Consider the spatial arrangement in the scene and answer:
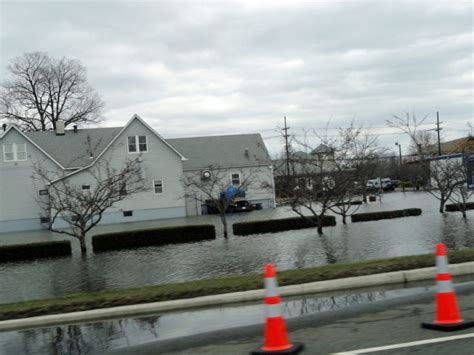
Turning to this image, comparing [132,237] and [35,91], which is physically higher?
[35,91]

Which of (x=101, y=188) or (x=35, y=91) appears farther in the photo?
(x=35, y=91)

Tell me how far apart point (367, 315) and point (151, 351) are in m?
2.95

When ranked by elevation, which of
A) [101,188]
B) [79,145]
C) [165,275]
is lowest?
[165,275]

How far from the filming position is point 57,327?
8.01 metres

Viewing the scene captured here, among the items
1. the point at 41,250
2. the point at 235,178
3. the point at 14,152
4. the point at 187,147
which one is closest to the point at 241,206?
the point at 235,178

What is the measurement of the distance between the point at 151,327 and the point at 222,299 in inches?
62.5

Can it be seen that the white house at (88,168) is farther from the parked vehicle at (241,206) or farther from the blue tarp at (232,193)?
the blue tarp at (232,193)

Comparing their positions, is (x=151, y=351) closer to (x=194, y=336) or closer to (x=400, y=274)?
(x=194, y=336)

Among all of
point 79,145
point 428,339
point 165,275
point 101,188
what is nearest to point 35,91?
point 79,145

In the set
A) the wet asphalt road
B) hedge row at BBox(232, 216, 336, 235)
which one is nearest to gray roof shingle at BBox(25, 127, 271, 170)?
hedge row at BBox(232, 216, 336, 235)

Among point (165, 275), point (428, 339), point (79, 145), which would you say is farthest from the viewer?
point (79, 145)

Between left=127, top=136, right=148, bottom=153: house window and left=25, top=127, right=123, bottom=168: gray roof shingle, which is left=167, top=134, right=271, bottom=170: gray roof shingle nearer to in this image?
left=127, top=136, right=148, bottom=153: house window

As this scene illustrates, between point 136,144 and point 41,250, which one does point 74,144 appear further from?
point 41,250

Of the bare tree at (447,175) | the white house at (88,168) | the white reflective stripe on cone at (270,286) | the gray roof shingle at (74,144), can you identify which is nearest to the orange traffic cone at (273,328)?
the white reflective stripe on cone at (270,286)
